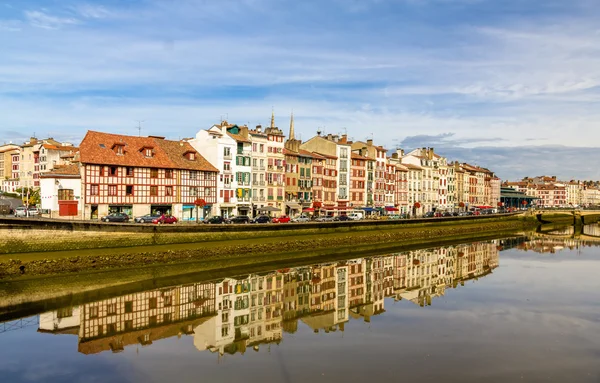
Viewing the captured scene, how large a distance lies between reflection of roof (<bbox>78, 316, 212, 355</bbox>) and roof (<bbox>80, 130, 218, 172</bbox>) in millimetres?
39496

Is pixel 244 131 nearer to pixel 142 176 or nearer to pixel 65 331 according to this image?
pixel 142 176

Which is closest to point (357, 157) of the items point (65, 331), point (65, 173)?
point (65, 173)

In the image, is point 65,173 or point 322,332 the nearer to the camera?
point 322,332

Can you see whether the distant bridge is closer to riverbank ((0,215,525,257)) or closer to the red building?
riverbank ((0,215,525,257))

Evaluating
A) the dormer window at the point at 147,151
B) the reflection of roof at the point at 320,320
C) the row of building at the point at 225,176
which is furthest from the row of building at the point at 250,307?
the dormer window at the point at 147,151

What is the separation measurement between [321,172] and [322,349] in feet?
238

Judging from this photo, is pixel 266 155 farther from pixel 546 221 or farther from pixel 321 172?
pixel 546 221

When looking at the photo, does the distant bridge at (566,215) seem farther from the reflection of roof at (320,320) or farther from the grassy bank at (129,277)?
the reflection of roof at (320,320)

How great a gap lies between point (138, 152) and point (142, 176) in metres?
3.78

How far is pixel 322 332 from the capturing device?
99.7 ft

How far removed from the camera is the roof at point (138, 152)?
66.9 metres

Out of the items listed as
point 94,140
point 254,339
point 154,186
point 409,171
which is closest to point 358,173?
point 409,171

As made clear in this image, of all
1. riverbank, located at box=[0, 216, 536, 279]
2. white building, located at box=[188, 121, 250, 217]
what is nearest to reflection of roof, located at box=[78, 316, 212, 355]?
riverbank, located at box=[0, 216, 536, 279]

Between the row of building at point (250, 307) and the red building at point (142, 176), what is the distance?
27.9 metres
